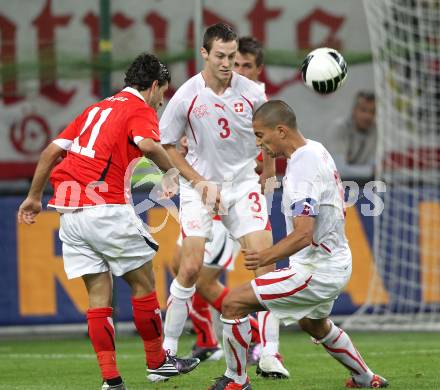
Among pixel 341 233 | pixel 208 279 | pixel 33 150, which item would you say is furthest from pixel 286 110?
pixel 33 150

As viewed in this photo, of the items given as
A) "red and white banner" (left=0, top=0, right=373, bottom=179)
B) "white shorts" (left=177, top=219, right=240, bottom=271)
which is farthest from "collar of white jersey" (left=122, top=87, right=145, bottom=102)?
"red and white banner" (left=0, top=0, right=373, bottom=179)

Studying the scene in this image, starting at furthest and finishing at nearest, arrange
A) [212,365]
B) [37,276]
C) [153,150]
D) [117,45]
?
1. [117,45]
2. [37,276]
3. [212,365]
4. [153,150]

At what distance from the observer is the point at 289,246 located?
6879 mm

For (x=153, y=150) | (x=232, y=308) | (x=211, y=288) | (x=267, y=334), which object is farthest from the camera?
(x=211, y=288)

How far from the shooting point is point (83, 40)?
14.3m

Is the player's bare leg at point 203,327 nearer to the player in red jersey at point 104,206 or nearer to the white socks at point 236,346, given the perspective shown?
the player in red jersey at point 104,206

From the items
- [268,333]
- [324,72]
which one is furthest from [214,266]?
[324,72]

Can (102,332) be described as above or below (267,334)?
above

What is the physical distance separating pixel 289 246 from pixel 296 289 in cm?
37

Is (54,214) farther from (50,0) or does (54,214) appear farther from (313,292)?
(313,292)

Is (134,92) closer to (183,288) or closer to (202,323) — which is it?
(183,288)

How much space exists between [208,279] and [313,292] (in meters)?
2.74

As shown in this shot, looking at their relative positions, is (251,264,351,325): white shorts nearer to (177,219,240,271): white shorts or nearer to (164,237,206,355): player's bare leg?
(164,237,206,355): player's bare leg

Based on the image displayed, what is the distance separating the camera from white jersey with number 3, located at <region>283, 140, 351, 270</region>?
23.2 ft
